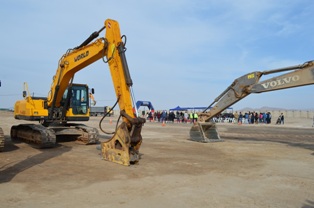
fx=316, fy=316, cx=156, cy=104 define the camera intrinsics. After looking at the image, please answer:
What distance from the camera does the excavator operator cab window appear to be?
45.7ft

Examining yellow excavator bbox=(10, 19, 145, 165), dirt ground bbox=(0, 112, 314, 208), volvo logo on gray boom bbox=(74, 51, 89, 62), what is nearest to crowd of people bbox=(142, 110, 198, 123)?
yellow excavator bbox=(10, 19, 145, 165)

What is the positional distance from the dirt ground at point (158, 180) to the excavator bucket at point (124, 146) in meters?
0.22

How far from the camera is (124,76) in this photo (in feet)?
30.3

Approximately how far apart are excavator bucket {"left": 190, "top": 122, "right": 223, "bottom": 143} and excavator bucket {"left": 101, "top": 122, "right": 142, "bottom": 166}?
708 cm

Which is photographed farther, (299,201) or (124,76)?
(124,76)

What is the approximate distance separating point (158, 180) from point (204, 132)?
9.10m

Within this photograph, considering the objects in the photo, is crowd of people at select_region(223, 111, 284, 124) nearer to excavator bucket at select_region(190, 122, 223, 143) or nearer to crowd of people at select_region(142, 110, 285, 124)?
crowd of people at select_region(142, 110, 285, 124)

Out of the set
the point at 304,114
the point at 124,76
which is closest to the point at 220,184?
the point at 124,76

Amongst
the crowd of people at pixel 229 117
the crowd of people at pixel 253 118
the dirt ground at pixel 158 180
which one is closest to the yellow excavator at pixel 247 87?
the dirt ground at pixel 158 180

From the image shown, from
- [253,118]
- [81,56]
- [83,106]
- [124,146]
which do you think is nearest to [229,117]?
[253,118]

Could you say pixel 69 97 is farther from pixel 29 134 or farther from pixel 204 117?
pixel 204 117

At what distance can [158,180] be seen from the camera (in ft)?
23.7

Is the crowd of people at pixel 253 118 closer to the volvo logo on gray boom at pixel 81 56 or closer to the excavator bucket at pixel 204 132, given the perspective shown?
the excavator bucket at pixel 204 132

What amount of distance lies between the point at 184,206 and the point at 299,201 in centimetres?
214
